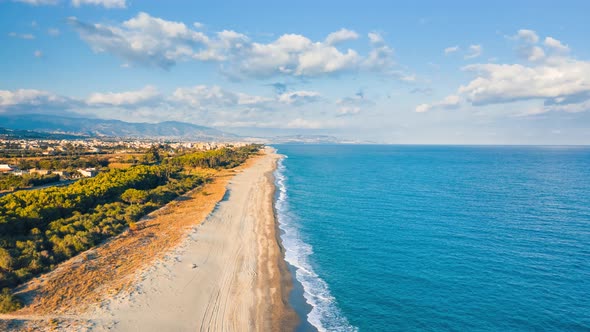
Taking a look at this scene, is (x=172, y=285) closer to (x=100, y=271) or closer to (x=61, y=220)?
(x=100, y=271)

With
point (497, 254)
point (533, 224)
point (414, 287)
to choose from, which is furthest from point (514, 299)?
point (533, 224)

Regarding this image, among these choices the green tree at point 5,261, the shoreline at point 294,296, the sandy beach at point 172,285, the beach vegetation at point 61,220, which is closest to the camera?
the sandy beach at point 172,285

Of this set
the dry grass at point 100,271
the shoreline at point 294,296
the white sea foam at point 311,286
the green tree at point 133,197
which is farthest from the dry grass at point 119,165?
the shoreline at point 294,296

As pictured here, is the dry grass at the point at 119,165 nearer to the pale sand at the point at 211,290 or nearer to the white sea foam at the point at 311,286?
the pale sand at the point at 211,290

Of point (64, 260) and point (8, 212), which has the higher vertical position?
point (8, 212)

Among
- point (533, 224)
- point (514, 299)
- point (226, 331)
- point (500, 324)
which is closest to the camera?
point (226, 331)

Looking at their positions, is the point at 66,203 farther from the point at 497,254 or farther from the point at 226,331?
the point at 497,254

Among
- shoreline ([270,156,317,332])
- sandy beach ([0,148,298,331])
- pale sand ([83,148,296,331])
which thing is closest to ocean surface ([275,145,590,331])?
shoreline ([270,156,317,332])

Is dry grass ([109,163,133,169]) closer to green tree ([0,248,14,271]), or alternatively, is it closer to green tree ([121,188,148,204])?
green tree ([121,188,148,204])
